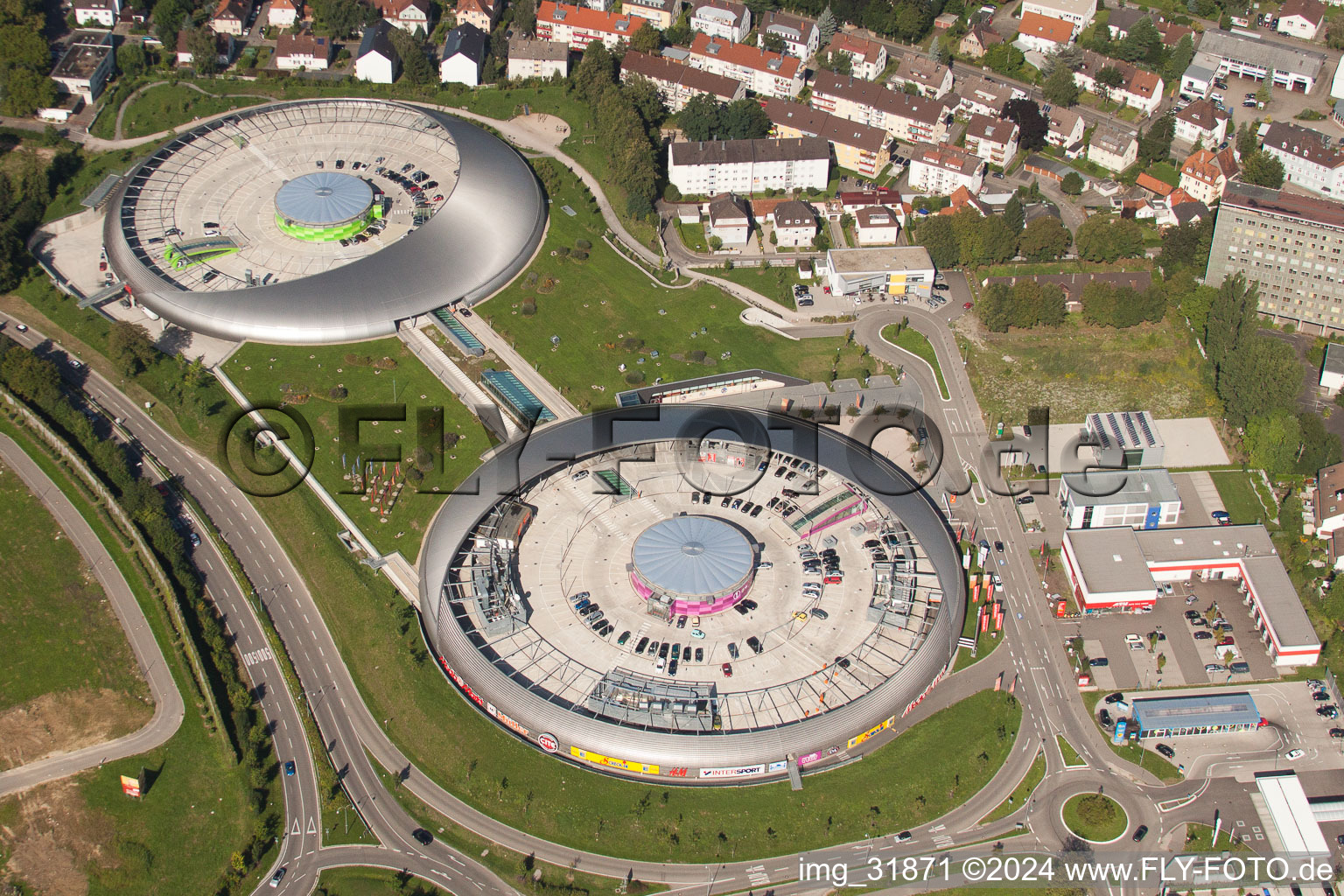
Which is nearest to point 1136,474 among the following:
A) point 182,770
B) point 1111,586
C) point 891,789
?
point 1111,586

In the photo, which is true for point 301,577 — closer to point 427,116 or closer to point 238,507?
point 238,507

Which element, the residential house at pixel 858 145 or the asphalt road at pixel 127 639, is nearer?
the asphalt road at pixel 127 639

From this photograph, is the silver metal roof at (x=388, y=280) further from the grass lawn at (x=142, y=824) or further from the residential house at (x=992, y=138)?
the residential house at (x=992, y=138)

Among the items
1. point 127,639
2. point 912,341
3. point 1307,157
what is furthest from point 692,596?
point 1307,157

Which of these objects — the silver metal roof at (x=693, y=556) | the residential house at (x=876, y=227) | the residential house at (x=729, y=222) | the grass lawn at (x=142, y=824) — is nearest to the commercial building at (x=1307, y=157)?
the residential house at (x=876, y=227)

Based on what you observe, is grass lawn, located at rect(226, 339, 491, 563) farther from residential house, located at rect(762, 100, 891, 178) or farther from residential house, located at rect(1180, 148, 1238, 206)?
residential house, located at rect(1180, 148, 1238, 206)

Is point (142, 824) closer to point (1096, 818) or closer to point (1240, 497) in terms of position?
point (1096, 818)
